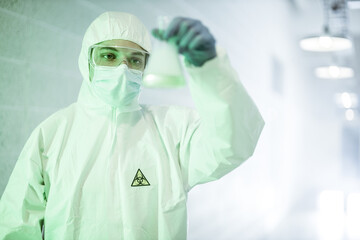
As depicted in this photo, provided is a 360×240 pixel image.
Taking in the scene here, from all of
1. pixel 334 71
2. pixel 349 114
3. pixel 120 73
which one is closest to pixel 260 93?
pixel 334 71

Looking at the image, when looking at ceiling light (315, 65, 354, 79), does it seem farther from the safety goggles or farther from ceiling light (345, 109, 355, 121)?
ceiling light (345, 109, 355, 121)

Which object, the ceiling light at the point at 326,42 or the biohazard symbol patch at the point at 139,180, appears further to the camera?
the ceiling light at the point at 326,42

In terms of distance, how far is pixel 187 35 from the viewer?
90 centimetres

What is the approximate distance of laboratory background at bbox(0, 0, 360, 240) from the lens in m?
1.49

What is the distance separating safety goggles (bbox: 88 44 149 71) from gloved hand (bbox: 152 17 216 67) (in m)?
0.34

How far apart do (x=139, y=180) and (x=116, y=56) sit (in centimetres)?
40

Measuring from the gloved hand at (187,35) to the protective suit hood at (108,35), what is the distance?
38 cm

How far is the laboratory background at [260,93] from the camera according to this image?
1486mm

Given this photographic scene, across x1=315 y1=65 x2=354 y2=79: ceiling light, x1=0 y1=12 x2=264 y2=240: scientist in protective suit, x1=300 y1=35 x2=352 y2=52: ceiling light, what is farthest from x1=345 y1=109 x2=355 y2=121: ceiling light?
x1=0 y1=12 x2=264 y2=240: scientist in protective suit

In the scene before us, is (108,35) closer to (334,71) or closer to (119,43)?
(119,43)

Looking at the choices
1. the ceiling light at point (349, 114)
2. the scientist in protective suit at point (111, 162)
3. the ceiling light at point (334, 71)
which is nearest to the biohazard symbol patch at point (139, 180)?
the scientist in protective suit at point (111, 162)

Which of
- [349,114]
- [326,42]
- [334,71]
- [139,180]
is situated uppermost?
[349,114]

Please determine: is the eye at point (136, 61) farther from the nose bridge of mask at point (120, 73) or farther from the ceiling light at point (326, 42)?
the ceiling light at point (326, 42)

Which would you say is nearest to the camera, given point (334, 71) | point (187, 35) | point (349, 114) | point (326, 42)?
point (187, 35)
